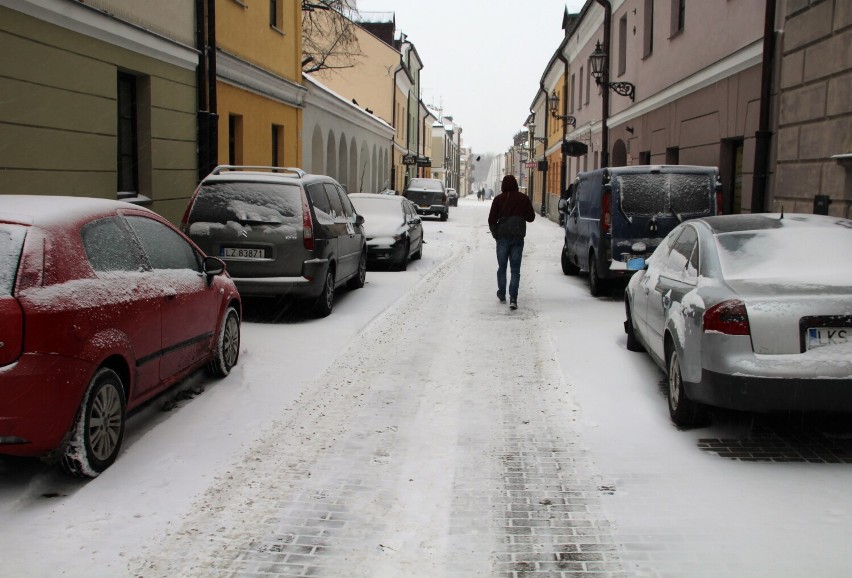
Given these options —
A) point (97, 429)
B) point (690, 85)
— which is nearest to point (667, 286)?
point (97, 429)

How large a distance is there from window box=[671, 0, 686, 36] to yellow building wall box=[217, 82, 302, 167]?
876 centimetres

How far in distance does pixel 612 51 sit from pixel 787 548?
73.3ft

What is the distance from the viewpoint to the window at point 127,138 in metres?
11.2

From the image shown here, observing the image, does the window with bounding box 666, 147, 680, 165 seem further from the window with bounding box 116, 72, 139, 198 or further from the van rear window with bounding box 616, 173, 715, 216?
the window with bounding box 116, 72, 139, 198

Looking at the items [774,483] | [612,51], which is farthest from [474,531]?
[612,51]

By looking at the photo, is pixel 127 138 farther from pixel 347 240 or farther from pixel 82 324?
pixel 82 324

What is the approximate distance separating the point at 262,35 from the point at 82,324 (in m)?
14.2

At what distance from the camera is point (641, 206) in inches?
443

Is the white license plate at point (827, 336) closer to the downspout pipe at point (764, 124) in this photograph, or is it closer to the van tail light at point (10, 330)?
the van tail light at point (10, 330)

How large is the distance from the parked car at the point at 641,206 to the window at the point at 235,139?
7.64 metres

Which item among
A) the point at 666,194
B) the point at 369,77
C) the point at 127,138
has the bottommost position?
the point at 666,194

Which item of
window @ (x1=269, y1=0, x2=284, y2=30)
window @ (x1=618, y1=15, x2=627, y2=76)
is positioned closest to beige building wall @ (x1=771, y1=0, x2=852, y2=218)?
window @ (x1=269, y1=0, x2=284, y2=30)

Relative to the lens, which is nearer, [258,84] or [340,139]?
[258,84]

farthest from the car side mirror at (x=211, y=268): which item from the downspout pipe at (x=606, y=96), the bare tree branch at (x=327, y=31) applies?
the bare tree branch at (x=327, y=31)
